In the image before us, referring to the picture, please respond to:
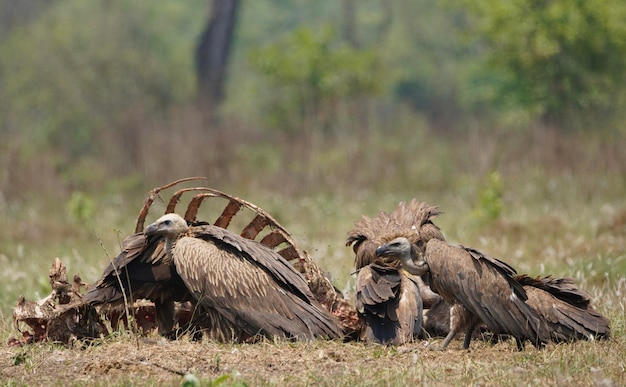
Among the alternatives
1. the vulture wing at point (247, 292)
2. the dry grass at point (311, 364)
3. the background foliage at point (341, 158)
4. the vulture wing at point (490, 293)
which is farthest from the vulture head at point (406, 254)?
the background foliage at point (341, 158)

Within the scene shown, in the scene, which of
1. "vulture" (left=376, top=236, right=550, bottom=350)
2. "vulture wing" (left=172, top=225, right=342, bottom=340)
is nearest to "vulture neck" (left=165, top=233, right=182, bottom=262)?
"vulture wing" (left=172, top=225, right=342, bottom=340)

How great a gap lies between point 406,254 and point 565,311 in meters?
1.11

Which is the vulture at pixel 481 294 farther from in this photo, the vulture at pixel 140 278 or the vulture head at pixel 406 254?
the vulture at pixel 140 278

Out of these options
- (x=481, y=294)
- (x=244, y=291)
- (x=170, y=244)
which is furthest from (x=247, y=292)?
(x=481, y=294)

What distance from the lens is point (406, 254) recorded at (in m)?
7.01

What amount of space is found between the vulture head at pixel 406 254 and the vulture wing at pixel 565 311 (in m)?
0.65

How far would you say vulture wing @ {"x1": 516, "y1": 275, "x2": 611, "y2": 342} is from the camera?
6.57 metres

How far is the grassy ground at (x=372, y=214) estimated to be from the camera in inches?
233

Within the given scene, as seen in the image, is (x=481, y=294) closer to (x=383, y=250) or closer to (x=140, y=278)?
(x=383, y=250)

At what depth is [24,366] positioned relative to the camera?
6.21 meters

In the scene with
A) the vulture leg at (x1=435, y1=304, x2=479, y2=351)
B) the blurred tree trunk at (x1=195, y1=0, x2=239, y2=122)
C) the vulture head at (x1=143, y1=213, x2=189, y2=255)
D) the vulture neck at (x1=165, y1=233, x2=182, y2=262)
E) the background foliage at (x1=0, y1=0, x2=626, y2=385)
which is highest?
the blurred tree trunk at (x1=195, y1=0, x2=239, y2=122)

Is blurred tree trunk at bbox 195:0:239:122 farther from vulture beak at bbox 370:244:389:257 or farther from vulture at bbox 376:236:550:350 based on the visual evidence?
vulture at bbox 376:236:550:350

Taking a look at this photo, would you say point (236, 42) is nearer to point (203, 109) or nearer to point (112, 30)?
point (112, 30)

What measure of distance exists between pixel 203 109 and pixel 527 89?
1053cm
